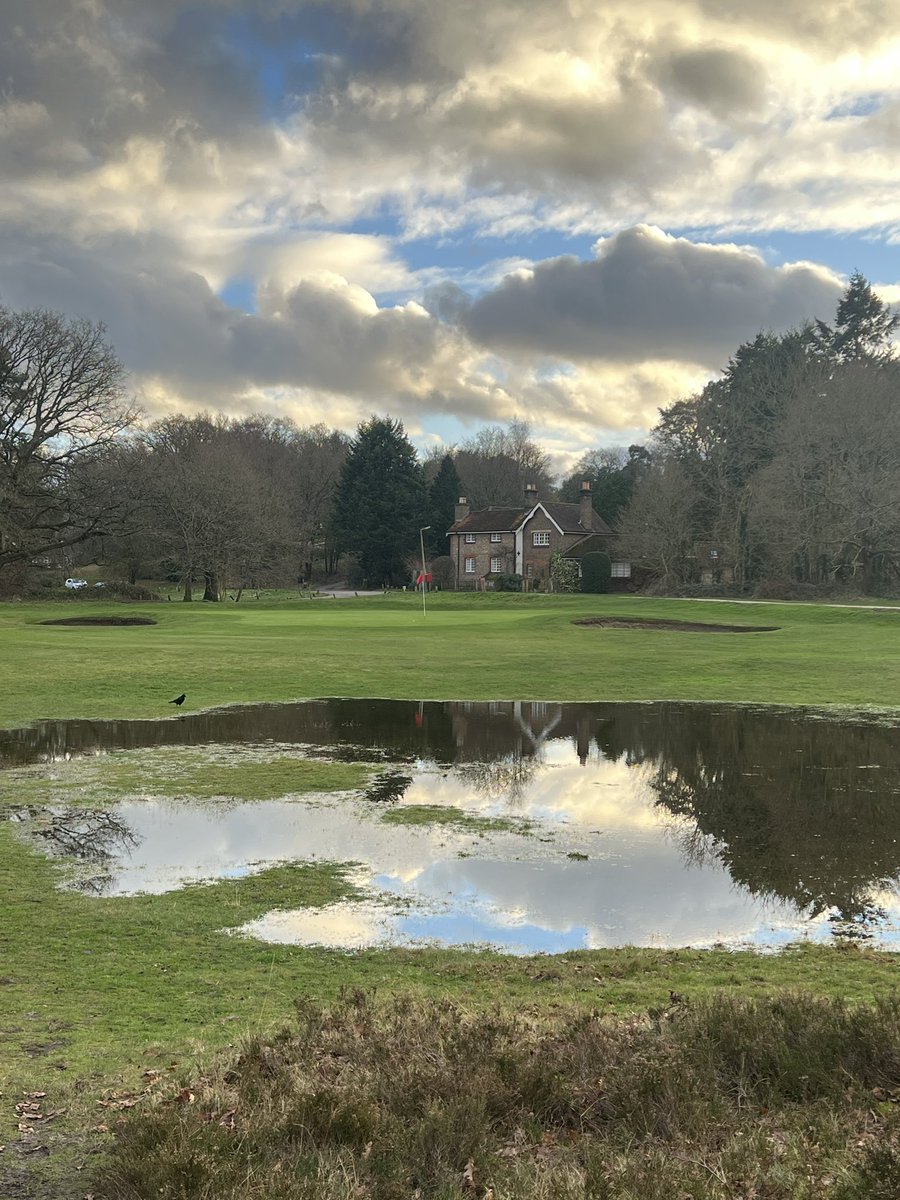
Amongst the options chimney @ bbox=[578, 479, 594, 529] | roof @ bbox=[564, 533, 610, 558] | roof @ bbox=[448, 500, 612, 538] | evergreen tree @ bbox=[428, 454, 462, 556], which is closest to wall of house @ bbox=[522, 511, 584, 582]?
roof @ bbox=[448, 500, 612, 538]

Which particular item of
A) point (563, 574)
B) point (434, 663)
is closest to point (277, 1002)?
point (434, 663)

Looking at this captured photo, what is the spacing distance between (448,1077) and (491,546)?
9145 centimetres

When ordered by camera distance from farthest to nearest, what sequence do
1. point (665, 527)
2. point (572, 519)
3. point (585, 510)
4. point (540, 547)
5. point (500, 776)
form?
point (572, 519), point (585, 510), point (540, 547), point (665, 527), point (500, 776)

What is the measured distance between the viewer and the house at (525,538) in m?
90.6

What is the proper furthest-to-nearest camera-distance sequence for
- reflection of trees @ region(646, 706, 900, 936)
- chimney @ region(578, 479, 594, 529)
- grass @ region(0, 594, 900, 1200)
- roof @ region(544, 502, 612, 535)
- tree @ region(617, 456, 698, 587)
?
chimney @ region(578, 479, 594, 529)
roof @ region(544, 502, 612, 535)
tree @ region(617, 456, 698, 587)
reflection of trees @ region(646, 706, 900, 936)
grass @ region(0, 594, 900, 1200)

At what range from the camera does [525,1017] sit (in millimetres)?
5699

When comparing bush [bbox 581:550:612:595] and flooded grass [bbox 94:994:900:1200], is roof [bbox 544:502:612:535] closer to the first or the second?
bush [bbox 581:550:612:595]

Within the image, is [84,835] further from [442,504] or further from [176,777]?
[442,504]

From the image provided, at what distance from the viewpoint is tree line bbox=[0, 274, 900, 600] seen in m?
63.8

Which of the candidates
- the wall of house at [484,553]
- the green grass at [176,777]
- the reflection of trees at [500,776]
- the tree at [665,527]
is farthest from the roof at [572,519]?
the green grass at [176,777]

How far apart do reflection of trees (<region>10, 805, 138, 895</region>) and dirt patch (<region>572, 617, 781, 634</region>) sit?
32495mm

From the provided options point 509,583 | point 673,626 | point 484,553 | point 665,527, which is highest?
point 665,527

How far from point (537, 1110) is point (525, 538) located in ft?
295

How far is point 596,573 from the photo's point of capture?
8200 cm
